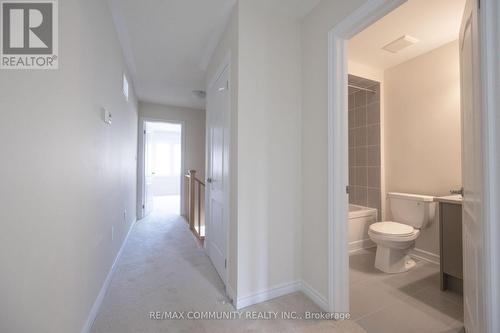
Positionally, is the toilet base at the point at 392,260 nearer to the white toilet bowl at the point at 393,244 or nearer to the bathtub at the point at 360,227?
the white toilet bowl at the point at 393,244

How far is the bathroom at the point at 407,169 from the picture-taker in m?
1.75

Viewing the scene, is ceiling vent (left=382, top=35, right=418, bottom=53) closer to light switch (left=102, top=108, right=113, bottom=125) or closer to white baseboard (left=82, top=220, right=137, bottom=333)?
light switch (left=102, top=108, right=113, bottom=125)

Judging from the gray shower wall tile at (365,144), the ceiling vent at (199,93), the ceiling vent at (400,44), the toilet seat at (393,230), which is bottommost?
the toilet seat at (393,230)

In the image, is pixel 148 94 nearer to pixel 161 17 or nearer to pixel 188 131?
pixel 188 131

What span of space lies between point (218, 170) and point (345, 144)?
4.19 feet

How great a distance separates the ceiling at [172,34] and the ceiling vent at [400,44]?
1.15 m

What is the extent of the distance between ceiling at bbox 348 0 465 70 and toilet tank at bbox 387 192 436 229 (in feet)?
5.59

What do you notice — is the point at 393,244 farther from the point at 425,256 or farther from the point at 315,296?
the point at 315,296

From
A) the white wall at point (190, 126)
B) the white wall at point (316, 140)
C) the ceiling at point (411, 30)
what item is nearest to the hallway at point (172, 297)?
the white wall at point (316, 140)

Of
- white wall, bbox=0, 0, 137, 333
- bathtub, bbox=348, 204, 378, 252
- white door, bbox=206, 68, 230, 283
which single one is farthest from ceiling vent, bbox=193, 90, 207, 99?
bathtub, bbox=348, 204, 378, 252

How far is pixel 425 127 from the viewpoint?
8.01ft

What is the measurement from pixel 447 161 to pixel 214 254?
280cm

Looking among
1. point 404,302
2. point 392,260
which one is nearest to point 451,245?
point 392,260

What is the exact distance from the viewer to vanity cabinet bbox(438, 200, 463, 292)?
5.75 ft
